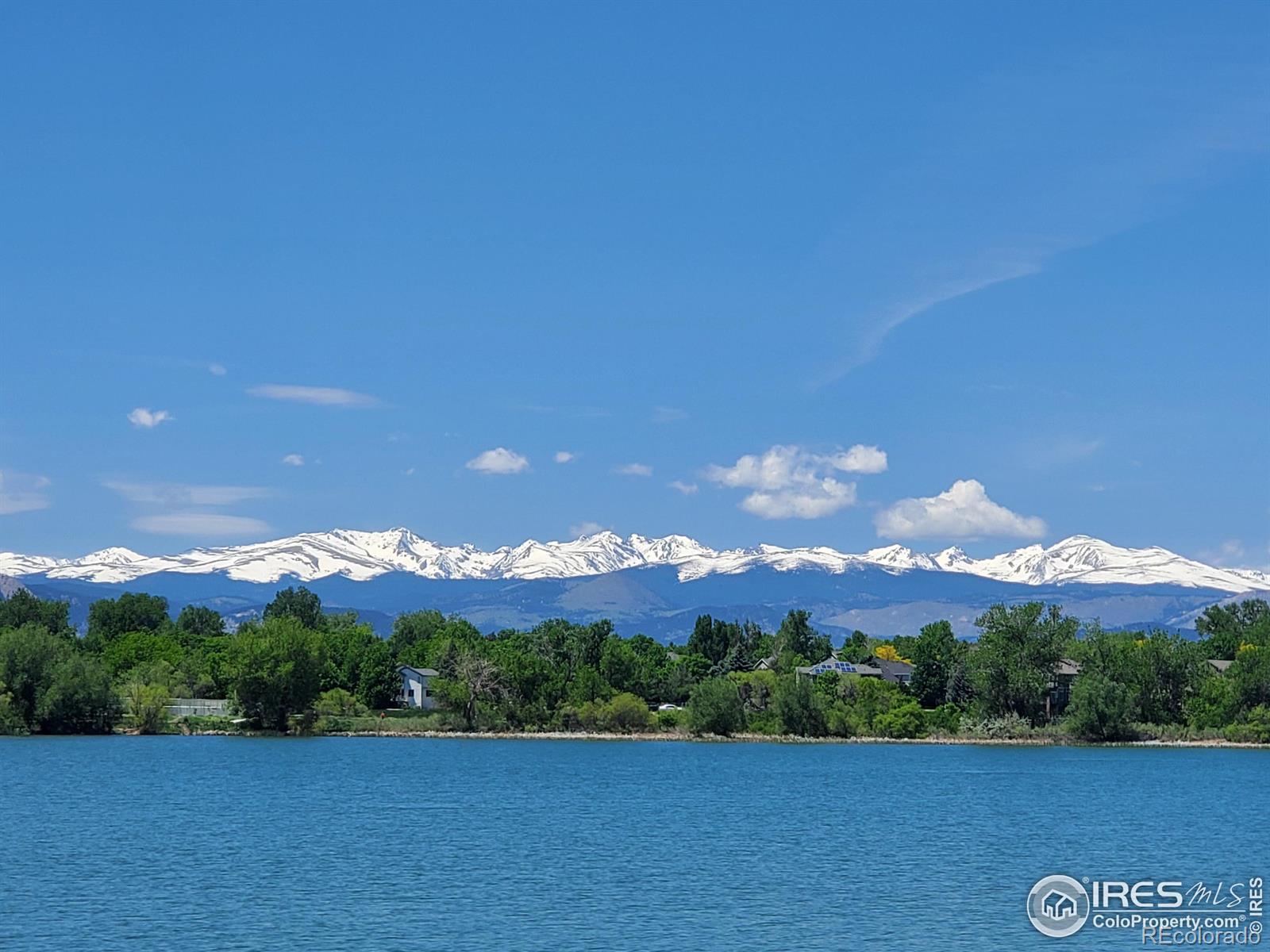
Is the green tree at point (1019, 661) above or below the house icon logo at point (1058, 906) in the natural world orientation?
above

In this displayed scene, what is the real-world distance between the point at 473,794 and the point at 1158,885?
33887mm

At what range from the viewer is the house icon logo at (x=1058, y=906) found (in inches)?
1395

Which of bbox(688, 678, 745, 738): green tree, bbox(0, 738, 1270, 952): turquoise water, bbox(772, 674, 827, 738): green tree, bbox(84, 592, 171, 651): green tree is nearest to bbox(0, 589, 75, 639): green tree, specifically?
bbox(84, 592, 171, 651): green tree

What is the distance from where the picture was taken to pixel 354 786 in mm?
70000

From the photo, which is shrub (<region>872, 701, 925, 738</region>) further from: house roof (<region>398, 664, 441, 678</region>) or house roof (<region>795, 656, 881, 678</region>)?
house roof (<region>398, 664, 441, 678</region>)

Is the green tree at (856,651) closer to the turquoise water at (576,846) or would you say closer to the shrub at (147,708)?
the turquoise water at (576,846)

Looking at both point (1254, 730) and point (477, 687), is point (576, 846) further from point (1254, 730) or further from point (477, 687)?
point (1254, 730)

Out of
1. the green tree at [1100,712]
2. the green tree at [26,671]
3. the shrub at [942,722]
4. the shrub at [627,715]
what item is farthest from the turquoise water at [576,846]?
the shrub at [627,715]

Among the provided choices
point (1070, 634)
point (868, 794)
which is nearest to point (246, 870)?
point (868, 794)

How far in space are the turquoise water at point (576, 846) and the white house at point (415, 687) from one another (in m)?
42.7

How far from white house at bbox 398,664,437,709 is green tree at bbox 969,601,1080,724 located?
4968cm

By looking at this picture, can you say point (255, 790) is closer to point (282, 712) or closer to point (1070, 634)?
point (282, 712)

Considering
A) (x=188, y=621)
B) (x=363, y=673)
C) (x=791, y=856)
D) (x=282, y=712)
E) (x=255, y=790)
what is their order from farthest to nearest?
(x=188, y=621)
(x=363, y=673)
(x=282, y=712)
(x=255, y=790)
(x=791, y=856)

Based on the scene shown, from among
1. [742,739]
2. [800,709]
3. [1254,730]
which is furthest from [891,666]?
[1254,730]
